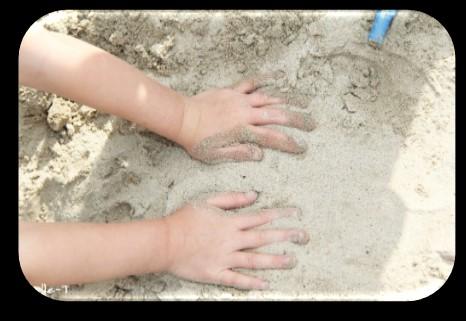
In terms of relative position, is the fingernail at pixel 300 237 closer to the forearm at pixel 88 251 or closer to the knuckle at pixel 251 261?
the knuckle at pixel 251 261

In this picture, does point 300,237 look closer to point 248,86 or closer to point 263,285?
point 263,285

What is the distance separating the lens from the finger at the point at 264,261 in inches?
61.4

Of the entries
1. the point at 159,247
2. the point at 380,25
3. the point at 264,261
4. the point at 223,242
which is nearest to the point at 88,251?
the point at 159,247

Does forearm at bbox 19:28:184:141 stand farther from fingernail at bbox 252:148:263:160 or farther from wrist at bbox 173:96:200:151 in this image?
fingernail at bbox 252:148:263:160

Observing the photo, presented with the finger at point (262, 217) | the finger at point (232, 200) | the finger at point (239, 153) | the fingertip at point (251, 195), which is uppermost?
the finger at point (239, 153)

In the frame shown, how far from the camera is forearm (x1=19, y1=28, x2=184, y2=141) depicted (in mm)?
1488

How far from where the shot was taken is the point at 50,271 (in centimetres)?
147

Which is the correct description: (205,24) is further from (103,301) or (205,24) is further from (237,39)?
(103,301)

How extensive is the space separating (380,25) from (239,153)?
52 centimetres

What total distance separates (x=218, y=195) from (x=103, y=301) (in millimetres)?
419

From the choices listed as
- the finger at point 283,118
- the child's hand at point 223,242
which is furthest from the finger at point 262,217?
the finger at point 283,118

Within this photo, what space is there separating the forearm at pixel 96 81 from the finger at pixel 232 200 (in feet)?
0.67

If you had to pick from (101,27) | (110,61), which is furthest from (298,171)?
(101,27)

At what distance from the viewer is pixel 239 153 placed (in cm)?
161
